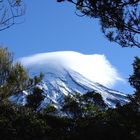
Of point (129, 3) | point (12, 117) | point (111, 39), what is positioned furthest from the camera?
point (12, 117)

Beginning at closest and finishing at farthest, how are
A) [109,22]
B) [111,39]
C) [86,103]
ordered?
1. [109,22]
2. [111,39]
3. [86,103]

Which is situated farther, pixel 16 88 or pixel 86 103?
pixel 86 103

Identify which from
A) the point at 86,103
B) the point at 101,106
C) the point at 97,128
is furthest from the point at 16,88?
the point at 101,106

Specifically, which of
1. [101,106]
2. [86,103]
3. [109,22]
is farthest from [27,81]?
[109,22]

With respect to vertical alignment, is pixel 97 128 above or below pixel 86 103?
below

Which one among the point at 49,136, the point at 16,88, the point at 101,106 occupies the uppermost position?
the point at 101,106

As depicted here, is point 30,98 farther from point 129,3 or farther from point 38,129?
point 129,3

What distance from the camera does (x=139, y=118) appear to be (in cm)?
2741

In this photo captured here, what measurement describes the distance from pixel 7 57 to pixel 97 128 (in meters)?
6.98

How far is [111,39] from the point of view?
597 inches

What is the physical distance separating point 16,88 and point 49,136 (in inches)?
170

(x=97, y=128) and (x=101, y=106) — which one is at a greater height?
(x=101, y=106)

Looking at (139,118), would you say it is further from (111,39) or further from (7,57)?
(111,39)

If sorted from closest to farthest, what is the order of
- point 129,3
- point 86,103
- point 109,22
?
point 129,3 < point 109,22 < point 86,103
